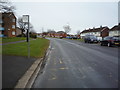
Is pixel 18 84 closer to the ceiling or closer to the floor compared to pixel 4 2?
closer to the floor

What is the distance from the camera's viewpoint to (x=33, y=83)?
4320 millimetres

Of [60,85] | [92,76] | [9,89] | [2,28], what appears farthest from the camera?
[2,28]

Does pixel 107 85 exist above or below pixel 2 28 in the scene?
below

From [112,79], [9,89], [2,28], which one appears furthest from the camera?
[2,28]

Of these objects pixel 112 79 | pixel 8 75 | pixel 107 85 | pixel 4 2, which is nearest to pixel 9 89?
pixel 8 75

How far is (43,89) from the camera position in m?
3.83

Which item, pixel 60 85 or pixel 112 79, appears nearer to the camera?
pixel 60 85

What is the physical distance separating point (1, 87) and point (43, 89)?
1.29 m

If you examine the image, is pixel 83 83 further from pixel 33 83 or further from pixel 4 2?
pixel 4 2

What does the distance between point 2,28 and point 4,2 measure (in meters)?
40.6

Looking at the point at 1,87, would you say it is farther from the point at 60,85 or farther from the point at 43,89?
the point at 60,85

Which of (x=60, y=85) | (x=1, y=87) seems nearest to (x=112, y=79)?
(x=60, y=85)

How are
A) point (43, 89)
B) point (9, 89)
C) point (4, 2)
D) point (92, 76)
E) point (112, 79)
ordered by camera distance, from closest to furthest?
point (9, 89) < point (43, 89) < point (112, 79) < point (92, 76) < point (4, 2)

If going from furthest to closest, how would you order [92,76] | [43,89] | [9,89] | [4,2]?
[4,2] → [92,76] → [43,89] → [9,89]
